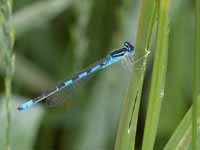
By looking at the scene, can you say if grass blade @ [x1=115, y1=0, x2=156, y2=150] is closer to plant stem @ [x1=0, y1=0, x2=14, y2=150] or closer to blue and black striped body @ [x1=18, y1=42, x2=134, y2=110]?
plant stem @ [x1=0, y1=0, x2=14, y2=150]

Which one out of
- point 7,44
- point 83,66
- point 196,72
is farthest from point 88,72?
point 196,72

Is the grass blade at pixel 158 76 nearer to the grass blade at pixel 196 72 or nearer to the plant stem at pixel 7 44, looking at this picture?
the grass blade at pixel 196 72

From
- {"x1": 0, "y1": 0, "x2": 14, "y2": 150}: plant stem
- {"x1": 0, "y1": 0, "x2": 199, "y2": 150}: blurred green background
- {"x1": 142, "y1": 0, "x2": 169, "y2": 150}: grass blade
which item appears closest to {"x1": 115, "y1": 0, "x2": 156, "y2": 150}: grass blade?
{"x1": 142, "y1": 0, "x2": 169, "y2": 150}: grass blade

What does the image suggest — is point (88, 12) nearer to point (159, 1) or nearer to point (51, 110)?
point (51, 110)

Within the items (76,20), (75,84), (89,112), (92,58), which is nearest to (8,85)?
(75,84)

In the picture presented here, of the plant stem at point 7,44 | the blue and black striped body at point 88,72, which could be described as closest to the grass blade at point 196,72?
the plant stem at point 7,44

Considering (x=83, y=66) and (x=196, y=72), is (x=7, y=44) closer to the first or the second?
(x=196, y=72)
